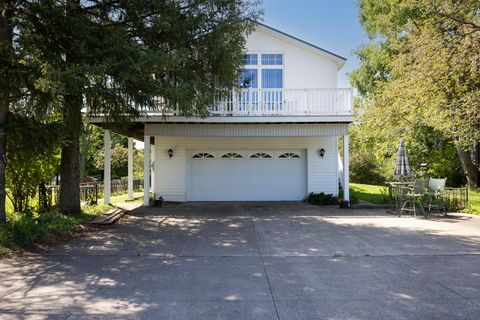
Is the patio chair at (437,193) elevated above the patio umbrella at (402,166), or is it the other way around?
the patio umbrella at (402,166)

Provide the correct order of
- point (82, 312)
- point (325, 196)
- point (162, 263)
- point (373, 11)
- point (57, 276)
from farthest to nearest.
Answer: point (373, 11)
point (325, 196)
point (162, 263)
point (57, 276)
point (82, 312)

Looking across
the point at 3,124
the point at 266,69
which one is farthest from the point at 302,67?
the point at 3,124

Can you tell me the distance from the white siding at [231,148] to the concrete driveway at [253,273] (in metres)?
5.57

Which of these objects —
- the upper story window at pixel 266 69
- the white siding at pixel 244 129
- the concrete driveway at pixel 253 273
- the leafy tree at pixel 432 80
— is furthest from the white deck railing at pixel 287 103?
the concrete driveway at pixel 253 273

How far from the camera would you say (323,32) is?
1731cm

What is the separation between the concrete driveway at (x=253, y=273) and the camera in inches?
155

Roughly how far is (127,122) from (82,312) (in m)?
5.92

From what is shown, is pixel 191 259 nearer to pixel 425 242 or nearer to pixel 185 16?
pixel 425 242

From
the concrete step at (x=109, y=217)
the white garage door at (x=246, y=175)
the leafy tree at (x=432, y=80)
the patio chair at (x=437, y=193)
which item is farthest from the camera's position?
the white garage door at (x=246, y=175)

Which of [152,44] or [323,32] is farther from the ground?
[323,32]

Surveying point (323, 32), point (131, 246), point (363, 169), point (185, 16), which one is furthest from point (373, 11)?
point (131, 246)

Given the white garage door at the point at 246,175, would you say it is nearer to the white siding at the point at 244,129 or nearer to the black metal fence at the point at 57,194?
the white siding at the point at 244,129

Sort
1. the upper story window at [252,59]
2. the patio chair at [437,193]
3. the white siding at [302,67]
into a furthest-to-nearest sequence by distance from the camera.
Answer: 1. the upper story window at [252,59]
2. the white siding at [302,67]
3. the patio chair at [437,193]

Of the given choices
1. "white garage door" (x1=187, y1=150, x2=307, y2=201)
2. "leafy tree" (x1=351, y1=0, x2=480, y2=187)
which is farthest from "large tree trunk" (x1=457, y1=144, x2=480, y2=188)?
"white garage door" (x1=187, y1=150, x2=307, y2=201)
